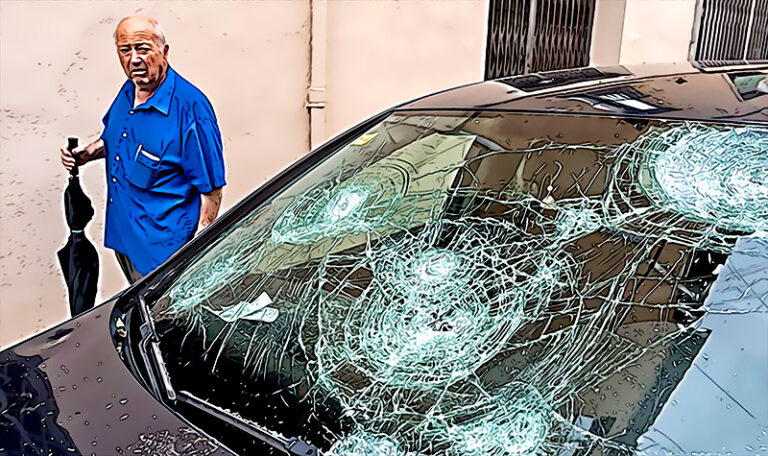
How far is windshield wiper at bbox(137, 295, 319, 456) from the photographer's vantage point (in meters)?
1.06

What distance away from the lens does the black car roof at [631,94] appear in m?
1.40

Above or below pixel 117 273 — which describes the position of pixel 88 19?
above

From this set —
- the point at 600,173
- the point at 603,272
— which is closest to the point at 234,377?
the point at 603,272

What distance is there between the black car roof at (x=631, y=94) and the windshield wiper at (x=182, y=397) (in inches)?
34.1

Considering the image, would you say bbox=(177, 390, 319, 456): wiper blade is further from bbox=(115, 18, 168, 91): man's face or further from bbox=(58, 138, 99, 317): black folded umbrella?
bbox=(58, 138, 99, 317): black folded umbrella

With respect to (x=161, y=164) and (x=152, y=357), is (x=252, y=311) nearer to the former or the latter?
(x=152, y=357)

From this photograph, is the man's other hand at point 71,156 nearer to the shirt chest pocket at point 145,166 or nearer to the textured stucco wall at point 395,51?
the shirt chest pocket at point 145,166

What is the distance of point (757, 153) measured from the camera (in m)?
1.29

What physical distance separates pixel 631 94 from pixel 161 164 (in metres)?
1.55

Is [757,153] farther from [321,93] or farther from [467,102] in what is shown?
[321,93]

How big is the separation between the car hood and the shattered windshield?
0.10 m

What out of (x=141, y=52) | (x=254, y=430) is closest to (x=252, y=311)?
(x=254, y=430)

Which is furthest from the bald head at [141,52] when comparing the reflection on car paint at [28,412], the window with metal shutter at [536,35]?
the window with metal shutter at [536,35]

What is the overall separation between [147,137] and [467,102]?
120cm
